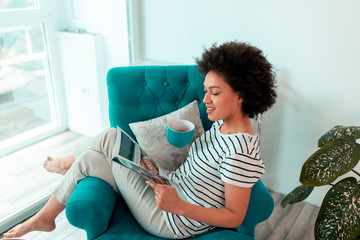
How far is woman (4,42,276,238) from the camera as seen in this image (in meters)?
1.16

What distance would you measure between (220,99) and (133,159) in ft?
1.36

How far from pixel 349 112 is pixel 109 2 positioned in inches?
73.7

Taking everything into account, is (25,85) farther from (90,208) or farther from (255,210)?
(255,210)

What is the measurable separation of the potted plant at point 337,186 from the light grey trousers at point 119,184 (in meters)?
0.64

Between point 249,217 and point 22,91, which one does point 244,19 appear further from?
point 22,91

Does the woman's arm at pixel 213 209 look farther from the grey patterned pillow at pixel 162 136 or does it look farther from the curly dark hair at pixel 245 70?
the grey patterned pillow at pixel 162 136

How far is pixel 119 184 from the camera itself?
55.4 inches

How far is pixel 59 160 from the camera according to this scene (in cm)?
167

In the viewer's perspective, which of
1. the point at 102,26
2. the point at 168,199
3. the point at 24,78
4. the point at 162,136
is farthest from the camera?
the point at 24,78

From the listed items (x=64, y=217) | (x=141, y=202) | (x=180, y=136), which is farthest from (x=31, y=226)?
(x=180, y=136)

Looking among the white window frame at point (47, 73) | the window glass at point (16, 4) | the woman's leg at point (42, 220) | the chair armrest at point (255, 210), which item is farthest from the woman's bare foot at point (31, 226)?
the window glass at point (16, 4)

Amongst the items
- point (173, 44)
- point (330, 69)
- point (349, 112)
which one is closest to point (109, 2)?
point (173, 44)

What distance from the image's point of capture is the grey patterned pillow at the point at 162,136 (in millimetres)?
1616

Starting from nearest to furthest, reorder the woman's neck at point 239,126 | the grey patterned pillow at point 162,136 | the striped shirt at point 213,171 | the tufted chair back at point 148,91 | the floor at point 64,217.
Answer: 1. the striped shirt at point 213,171
2. the woman's neck at point 239,126
3. the grey patterned pillow at point 162,136
4. the tufted chair back at point 148,91
5. the floor at point 64,217
